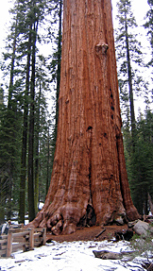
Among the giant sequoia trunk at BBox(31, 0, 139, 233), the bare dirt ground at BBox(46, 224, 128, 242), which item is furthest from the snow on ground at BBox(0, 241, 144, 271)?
the giant sequoia trunk at BBox(31, 0, 139, 233)

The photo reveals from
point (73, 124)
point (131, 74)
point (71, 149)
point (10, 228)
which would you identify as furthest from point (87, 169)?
point (131, 74)

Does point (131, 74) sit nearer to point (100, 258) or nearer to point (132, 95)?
point (132, 95)

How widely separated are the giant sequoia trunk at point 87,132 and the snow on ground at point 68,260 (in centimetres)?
138

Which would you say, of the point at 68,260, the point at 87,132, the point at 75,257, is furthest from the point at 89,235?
the point at 87,132

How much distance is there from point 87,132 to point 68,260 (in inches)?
182

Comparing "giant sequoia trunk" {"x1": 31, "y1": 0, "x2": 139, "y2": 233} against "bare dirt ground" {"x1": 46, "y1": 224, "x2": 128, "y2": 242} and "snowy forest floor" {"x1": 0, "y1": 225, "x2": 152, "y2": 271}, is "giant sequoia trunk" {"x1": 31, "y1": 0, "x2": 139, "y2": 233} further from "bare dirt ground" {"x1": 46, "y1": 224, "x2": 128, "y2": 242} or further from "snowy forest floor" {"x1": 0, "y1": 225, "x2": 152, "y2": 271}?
"snowy forest floor" {"x1": 0, "y1": 225, "x2": 152, "y2": 271}

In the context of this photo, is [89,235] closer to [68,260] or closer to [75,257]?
[75,257]

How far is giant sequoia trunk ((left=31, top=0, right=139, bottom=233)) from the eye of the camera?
23.3 ft

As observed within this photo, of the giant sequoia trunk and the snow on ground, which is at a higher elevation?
the giant sequoia trunk

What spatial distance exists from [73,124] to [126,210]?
3.44 meters

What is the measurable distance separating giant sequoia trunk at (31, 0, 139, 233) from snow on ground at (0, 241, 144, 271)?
4.51ft

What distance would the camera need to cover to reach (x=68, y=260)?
4.13 meters

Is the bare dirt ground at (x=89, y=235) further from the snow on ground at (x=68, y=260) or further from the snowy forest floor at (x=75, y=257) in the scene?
the snow on ground at (x=68, y=260)

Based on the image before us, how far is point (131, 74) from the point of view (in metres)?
20.1
